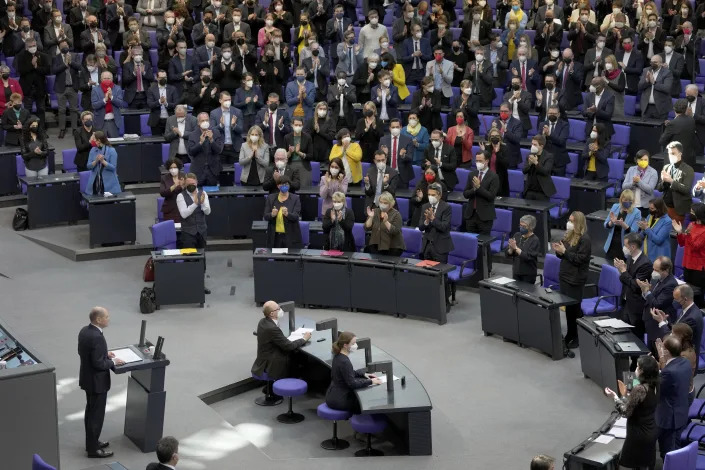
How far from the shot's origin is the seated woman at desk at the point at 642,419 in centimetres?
1088

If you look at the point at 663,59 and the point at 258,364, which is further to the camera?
the point at 663,59

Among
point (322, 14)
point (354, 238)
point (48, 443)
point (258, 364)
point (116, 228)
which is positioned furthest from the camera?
point (322, 14)

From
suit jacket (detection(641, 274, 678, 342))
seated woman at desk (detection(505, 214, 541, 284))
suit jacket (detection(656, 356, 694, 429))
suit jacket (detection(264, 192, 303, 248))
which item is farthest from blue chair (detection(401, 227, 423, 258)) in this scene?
suit jacket (detection(656, 356, 694, 429))

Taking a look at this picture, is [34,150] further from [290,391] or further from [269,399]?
[290,391]

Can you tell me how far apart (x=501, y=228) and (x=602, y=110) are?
12.0ft

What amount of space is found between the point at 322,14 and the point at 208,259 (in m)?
8.02

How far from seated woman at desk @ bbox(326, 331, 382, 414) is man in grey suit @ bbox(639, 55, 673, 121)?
34.9ft

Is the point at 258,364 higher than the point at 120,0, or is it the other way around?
the point at 120,0

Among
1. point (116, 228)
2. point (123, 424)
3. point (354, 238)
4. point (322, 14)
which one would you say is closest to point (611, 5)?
point (322, 14)

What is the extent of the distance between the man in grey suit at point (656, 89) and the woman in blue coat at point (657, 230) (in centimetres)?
613

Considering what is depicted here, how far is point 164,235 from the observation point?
1770cm

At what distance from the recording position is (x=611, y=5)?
80.6 feet

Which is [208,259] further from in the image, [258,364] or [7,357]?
[7,357]

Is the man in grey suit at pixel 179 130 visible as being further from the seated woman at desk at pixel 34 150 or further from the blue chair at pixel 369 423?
the blue chair at pixel 369 423
